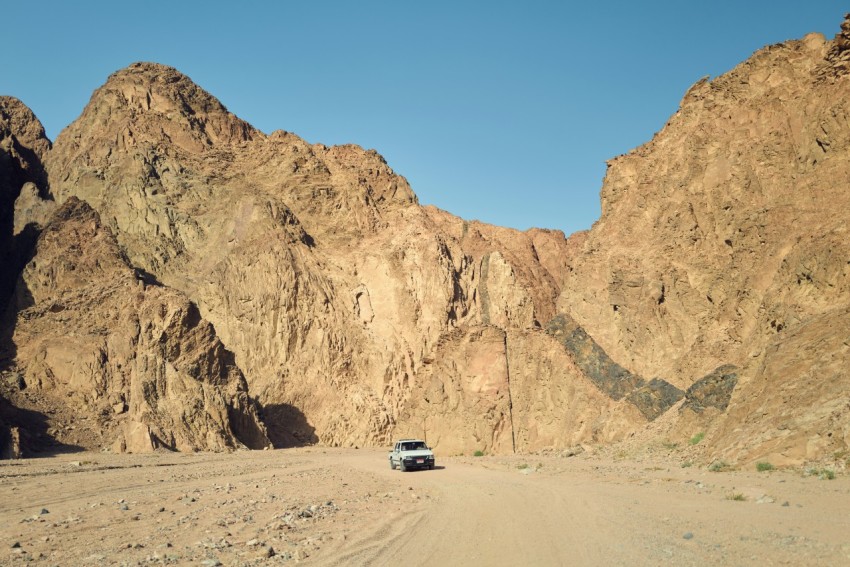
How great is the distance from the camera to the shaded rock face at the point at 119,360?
45.1 m

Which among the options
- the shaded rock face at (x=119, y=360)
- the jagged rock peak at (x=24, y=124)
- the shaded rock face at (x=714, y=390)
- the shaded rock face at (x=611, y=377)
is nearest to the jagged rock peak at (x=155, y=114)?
the jagged rock peak at (x=24, y=124)

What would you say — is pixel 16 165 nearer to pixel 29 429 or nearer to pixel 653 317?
pixel 29 429

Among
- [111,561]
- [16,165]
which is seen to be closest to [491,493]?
[111,561]

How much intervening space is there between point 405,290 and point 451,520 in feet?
187

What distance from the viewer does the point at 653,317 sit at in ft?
136

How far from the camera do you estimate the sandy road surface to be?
10344 millimetres

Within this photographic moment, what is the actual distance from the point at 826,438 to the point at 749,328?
1736cm

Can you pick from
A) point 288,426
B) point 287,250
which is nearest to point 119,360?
point 288,426

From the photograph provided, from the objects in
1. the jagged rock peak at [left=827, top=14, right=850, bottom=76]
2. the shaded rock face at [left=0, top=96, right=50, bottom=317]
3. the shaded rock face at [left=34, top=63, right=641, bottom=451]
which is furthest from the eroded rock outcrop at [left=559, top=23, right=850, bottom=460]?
the shaded rock face at [left=0, top=96, right=50, bottom=317]

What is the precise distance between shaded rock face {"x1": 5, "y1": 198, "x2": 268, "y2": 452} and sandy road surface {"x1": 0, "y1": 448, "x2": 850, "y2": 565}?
70.4ft

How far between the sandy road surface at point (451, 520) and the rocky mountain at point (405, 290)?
4.12 metres

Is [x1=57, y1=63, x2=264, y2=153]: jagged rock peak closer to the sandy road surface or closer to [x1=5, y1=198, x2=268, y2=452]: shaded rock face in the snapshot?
[x1=5, y1=198, x2=268, y2=452]: shaded rock face

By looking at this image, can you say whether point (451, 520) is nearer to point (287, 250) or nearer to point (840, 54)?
point (840, 54)

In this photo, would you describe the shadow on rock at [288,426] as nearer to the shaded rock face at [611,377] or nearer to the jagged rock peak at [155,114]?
the shaded rock face at [611,377]
